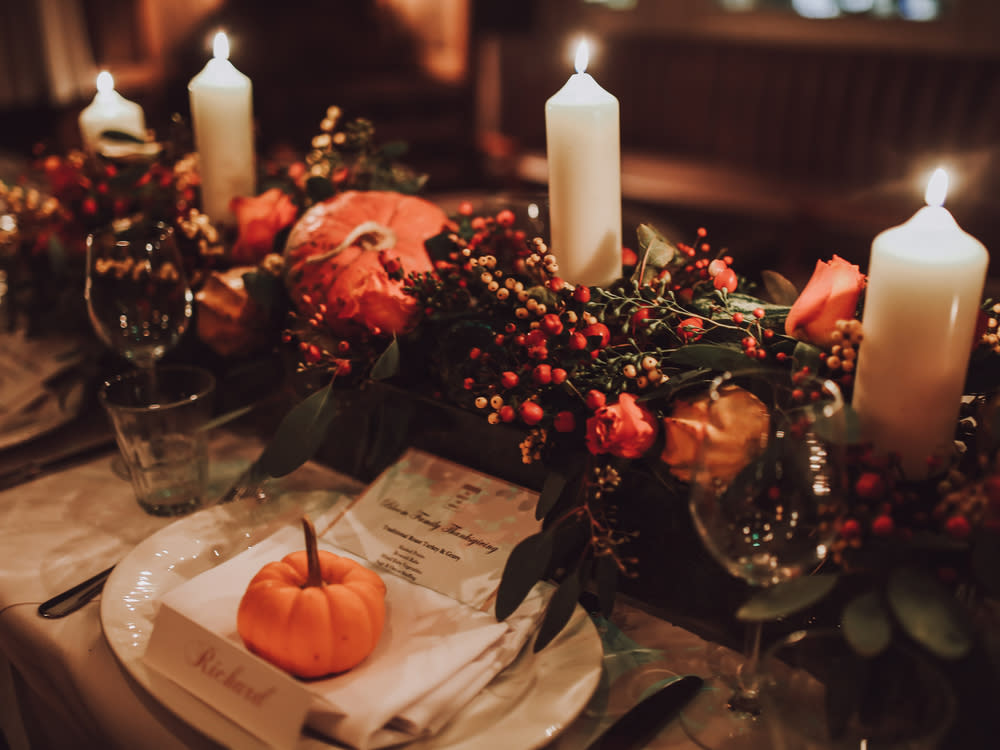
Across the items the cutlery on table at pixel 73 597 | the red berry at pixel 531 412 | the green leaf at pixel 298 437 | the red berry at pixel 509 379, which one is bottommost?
the cutlery on table at pixel 73 597

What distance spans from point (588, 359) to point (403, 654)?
0.29 meters

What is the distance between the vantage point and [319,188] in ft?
3.35

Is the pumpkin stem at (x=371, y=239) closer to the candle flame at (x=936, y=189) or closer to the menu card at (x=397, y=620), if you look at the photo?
the menu card at (x=397, y=620)

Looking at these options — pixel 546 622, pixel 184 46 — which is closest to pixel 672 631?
pixel 546 622

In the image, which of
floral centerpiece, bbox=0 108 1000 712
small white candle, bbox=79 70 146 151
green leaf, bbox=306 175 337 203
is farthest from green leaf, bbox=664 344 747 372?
small white candle, bbox=79 70 146 151

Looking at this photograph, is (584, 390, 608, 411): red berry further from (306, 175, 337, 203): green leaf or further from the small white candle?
the small white candle

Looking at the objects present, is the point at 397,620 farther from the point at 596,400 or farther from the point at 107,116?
the point at 107,116

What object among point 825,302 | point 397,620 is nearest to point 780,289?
point 825,302

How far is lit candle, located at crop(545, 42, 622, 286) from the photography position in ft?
2.51

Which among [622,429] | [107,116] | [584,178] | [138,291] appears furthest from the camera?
[107,116]

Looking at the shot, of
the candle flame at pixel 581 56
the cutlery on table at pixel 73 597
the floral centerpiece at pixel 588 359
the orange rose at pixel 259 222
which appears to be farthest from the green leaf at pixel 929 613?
the orange rose at pixel 259 222

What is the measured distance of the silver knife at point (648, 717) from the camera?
0.64m

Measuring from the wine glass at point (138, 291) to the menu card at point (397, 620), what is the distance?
1.08 feet

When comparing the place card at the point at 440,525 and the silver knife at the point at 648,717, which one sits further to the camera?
the place card at the point at 440,525
